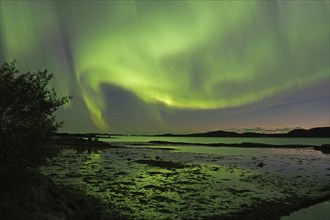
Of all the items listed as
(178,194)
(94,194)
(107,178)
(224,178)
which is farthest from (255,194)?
(107,178)

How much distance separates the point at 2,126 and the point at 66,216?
5837mm

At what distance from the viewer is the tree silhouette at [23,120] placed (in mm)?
17641

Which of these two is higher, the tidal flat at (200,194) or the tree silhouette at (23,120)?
the tree silhouette at (23,120)

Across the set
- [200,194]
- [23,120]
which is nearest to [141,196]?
[200,194]

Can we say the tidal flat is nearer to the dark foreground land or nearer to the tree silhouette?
the dark foreground land

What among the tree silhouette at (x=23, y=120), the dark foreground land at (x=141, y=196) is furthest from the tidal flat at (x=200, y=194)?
the tree silhouette at (x=23, y=120)

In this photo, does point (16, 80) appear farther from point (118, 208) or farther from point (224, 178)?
point (224, 178)

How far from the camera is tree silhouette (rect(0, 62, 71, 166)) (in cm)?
1764

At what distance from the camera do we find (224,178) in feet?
137

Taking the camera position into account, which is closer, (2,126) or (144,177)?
(2,126)

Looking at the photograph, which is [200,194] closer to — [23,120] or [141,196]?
[141,196]

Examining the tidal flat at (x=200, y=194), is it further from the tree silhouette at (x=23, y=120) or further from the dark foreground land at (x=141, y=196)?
the tree silhouette at (x=23, y=120)

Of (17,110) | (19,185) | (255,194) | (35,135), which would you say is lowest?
(255,194)

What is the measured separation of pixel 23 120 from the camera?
1833cm
